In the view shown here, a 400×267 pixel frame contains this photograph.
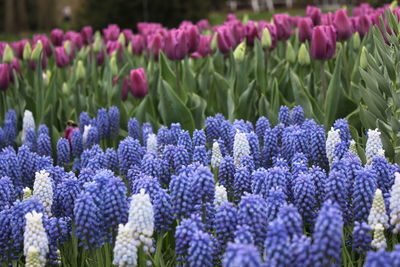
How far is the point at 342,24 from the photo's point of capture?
4.18 meters

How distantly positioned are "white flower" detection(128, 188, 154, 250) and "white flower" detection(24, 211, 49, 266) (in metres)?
0.27

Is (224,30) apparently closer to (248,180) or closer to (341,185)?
(248,180)

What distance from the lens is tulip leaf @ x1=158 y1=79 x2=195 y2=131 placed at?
368 centimetres

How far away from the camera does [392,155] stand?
106 inches

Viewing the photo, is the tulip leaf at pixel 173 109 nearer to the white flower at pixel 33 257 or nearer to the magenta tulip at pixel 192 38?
the magenta tulip at pixel 192 38

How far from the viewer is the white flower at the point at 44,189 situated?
2.25 metres

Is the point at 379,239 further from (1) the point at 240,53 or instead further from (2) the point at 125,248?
(1) the point at 240,53

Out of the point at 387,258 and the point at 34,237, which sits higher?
the point at 34,237

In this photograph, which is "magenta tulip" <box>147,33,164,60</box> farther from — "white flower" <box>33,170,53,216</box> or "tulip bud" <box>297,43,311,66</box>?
"white flower" <box>33,170,53,216</box>

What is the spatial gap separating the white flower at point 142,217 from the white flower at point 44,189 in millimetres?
507

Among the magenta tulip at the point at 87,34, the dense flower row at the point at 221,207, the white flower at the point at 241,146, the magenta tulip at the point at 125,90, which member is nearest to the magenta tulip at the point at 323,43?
the dense flower row at the point at 221,207

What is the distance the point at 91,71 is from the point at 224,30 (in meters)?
1.23

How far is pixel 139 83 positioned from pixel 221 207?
7.05 ft

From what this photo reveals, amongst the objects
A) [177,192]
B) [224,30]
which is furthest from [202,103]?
[177,192]
